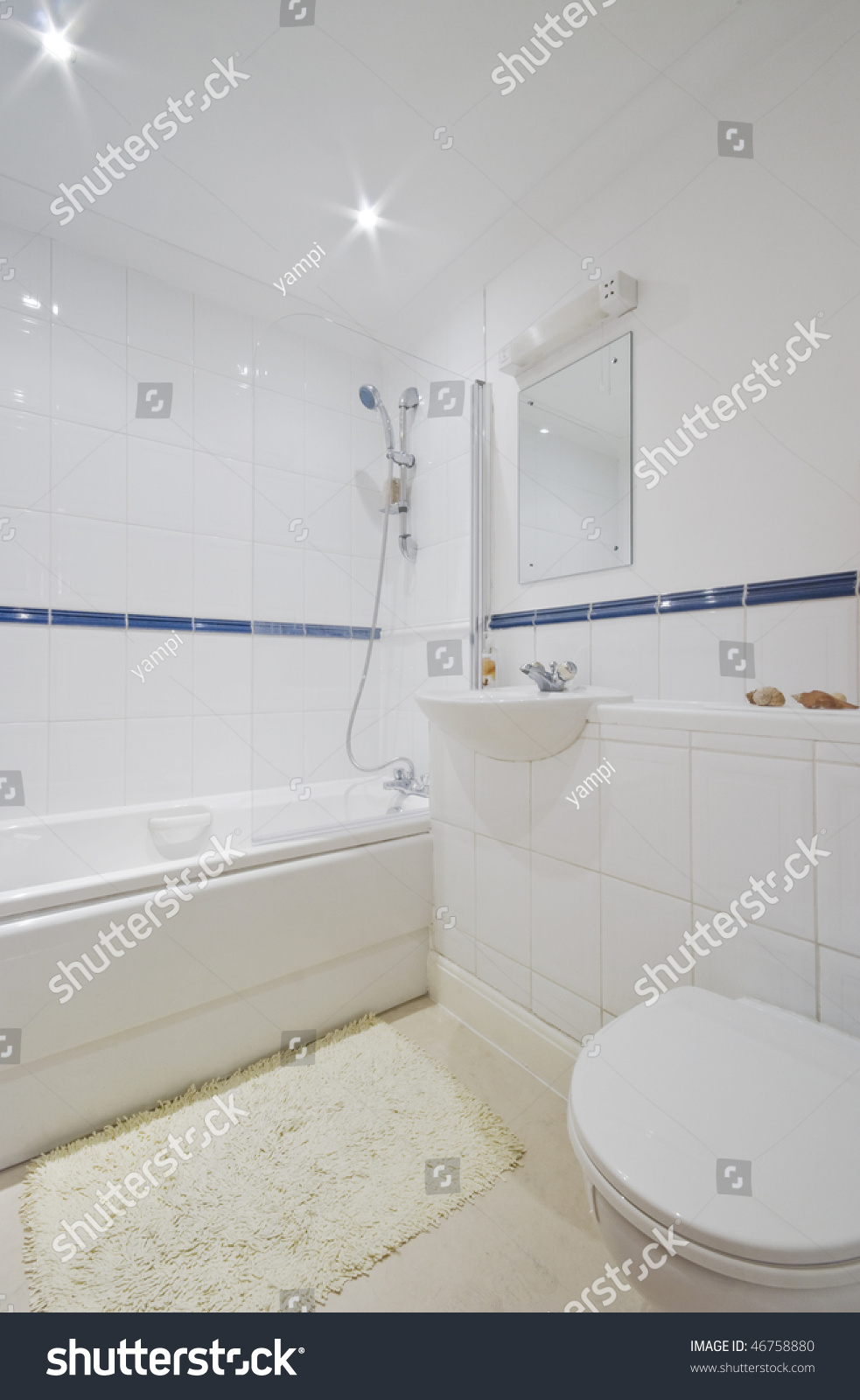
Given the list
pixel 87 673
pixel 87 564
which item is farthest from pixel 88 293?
pixel 87 673

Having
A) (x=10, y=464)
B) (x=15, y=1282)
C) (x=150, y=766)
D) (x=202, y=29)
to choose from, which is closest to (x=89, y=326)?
(x=10, y=464)

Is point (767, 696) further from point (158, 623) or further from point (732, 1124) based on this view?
point (158, 623)

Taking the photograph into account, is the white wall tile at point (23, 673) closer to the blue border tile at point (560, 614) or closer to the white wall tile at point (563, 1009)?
the blue border tile at point (560, 614)

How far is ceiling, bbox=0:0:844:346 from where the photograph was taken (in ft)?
4.43

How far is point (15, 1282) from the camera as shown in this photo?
1019 mm

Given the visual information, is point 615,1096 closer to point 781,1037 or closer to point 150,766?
point 781,1037

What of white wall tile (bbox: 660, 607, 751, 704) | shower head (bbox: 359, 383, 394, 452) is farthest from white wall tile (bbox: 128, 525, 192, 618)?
white wall tile (bbox: 660, 607, 751, 704)

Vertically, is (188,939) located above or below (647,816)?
below

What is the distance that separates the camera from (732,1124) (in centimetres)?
74

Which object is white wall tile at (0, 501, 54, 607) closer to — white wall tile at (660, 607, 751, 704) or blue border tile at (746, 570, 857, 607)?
white wall tile at (660, 607, 751, 704)
